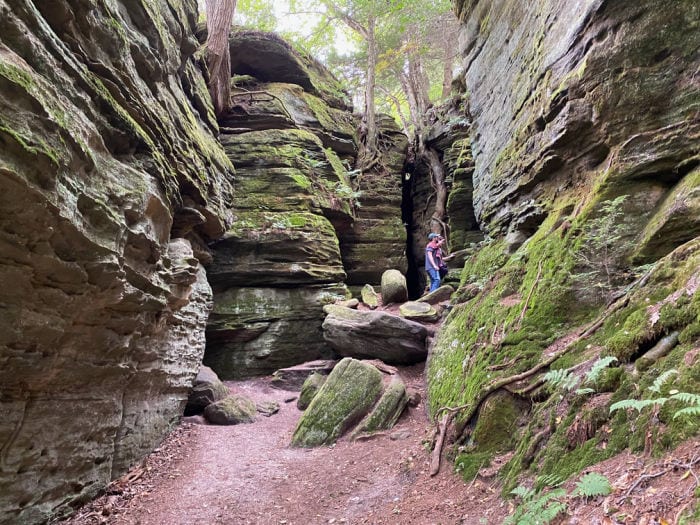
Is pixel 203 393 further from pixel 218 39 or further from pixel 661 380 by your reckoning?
pixel 218 39

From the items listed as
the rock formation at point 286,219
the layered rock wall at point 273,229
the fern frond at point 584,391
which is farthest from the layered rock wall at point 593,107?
the rock formation at point 286,219

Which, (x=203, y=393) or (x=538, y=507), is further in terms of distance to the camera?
(x=203, y=393)

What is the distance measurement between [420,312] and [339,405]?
4291 mm

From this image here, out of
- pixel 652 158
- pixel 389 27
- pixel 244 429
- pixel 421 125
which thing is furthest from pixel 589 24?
pixel 389 27

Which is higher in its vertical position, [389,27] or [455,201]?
[389,27]

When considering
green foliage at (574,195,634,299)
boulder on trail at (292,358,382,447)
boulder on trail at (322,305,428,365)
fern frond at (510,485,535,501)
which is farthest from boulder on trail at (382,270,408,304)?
fern frond at (510,485,535,501)

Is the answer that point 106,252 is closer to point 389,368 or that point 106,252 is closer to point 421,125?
point 389,368

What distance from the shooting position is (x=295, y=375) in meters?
10.7

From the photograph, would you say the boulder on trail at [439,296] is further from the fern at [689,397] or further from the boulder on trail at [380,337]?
the fern at [689,397]

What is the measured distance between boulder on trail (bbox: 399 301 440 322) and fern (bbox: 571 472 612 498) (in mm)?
8178

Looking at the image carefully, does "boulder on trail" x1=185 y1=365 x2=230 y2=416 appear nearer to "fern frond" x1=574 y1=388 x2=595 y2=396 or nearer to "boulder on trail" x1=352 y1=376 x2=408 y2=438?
"boulder on trail" x1=352 y1=376 x2=408 y2=438

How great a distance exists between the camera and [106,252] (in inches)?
186

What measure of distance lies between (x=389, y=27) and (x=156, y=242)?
58.8 ft

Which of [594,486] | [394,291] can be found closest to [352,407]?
[594,486]
